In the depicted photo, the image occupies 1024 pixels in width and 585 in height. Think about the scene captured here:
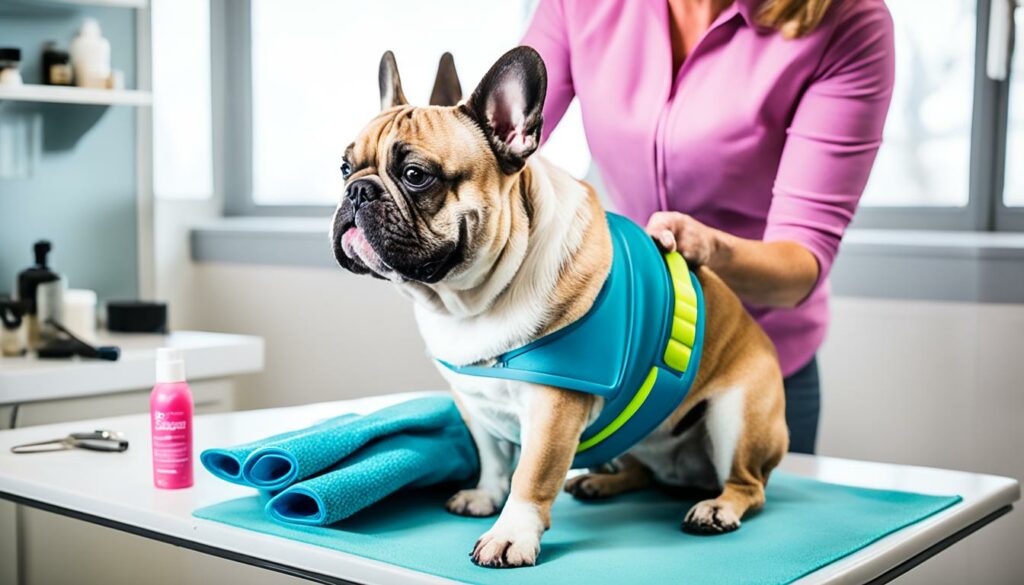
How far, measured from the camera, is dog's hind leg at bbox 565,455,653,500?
1.19 m

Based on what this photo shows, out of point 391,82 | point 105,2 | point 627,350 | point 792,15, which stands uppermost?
point 105,2

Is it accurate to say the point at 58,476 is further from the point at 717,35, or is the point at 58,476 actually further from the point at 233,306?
the point at 233,306

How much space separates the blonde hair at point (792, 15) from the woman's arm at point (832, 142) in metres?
0.03

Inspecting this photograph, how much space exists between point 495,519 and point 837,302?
4.14 feet

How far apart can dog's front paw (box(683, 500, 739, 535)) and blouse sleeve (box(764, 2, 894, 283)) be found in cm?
45

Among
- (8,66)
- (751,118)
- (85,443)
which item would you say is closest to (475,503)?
(85,443)

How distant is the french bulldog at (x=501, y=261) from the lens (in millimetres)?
934

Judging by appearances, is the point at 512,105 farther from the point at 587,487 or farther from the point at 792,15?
the point at 792,15

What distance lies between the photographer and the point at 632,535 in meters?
1.03

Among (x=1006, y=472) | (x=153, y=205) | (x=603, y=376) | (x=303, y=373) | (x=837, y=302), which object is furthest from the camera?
(x=303, y=373)

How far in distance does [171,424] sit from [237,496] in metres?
0.10

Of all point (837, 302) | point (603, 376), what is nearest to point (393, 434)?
point (603, 376)

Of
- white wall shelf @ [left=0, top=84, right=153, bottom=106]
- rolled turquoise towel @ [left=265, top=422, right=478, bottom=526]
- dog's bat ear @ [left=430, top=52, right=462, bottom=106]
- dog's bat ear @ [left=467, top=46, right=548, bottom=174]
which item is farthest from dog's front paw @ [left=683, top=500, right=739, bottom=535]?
white wall shelf @ [left=0, top=84, right=153, bottom=106]

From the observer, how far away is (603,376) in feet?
3.19
